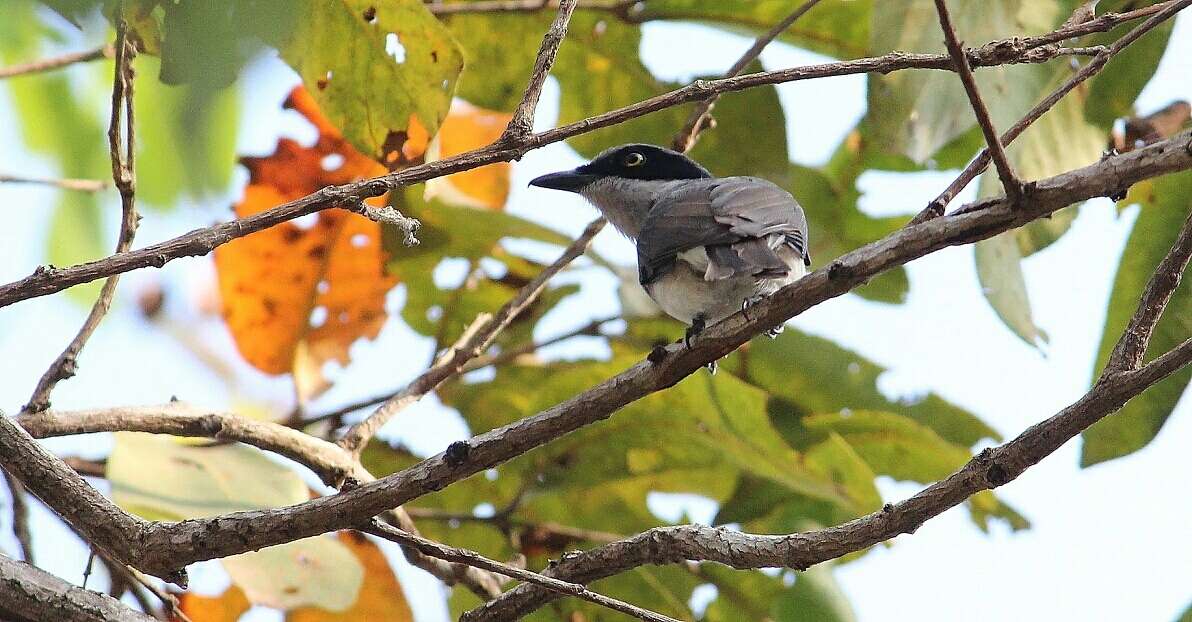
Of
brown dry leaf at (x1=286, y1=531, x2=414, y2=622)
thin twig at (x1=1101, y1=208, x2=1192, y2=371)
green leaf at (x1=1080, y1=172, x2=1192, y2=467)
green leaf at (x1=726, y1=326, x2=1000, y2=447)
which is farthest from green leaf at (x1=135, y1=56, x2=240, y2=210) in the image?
green leaf at (x1=726, y1=326, x2=1000, y2=447)

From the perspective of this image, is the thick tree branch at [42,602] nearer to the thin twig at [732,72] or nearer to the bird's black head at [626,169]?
the thin twig at [732,72]

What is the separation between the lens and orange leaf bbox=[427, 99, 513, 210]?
4773 millimetres

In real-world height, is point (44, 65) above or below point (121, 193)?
above

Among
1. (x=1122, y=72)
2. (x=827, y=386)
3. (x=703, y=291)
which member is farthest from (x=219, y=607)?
(x=1122, y=72)

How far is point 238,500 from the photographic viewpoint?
336 cm

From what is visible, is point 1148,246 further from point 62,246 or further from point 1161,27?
point 62,246

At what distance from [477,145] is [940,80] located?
192 cm

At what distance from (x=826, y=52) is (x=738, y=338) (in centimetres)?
277

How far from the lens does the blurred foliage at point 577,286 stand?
326 cm

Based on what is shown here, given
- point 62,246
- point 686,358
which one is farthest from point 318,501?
point 62,246

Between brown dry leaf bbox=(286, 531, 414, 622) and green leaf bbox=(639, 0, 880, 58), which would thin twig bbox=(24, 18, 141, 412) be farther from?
green leaf bbox=(639, 0, 880, 58)

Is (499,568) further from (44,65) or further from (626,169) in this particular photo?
(626,169)

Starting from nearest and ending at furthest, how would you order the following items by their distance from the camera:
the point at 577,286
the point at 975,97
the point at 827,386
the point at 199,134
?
1. the point at 199,134
2. the point at 975,97
3. the point at 827,386
4. the point at 577,286

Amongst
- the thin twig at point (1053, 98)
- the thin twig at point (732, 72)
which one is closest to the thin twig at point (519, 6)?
the thin twig at point (732, 72)
